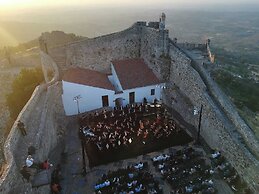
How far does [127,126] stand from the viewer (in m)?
22.3

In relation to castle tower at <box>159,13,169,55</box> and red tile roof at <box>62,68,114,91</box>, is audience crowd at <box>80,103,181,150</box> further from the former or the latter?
castle tower at <box>159,13,169,55</box>

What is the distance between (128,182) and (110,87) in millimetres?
10471

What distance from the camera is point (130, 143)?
20672mm

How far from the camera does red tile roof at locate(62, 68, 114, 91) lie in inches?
983

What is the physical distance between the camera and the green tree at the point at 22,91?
25.9 m

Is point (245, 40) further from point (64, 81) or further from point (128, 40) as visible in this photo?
point (64, 81)

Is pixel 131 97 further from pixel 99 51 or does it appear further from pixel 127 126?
pixel 99 51

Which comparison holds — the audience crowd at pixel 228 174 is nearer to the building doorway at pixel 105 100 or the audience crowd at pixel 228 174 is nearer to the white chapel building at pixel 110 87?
the white chapel building at pixel 110 87

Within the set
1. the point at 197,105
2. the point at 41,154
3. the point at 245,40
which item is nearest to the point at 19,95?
the point at 41,154

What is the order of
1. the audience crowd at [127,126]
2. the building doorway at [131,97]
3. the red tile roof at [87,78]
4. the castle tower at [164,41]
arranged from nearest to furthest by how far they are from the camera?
the audience crowd at [127,126] → the red tile roof at [87,78] → the castle tower at [164,41] → the building doorway at [131,97]

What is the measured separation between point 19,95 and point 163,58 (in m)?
13.7

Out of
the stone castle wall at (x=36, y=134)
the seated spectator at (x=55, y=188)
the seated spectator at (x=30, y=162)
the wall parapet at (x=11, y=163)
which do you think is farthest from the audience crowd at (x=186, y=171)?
the wall parapet at (x=11, y=163)

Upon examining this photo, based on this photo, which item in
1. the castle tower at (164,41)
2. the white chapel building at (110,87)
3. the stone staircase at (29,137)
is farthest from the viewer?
the castle tower at (164,41)

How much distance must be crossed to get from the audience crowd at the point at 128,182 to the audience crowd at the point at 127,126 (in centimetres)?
276
